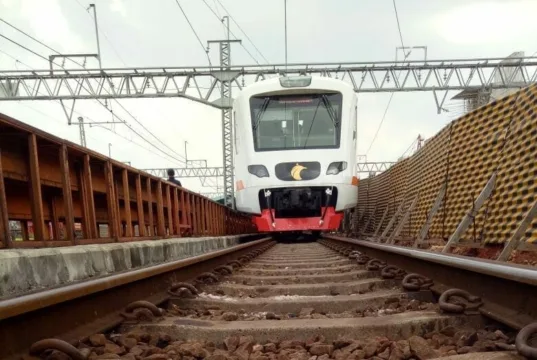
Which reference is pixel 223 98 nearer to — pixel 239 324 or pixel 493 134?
pixel 493 134

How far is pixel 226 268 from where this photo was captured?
5.09 meters

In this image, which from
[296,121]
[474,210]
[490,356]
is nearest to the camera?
[490,356]

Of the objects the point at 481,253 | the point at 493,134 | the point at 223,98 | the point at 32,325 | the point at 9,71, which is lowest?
the point at 481,253

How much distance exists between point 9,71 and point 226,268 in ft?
74.1

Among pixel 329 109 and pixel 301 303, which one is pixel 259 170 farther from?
pixel 301 303

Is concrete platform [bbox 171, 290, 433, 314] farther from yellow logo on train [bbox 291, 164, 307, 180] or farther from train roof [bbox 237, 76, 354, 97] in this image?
train roof [bbox 237, 76, 354, 97]

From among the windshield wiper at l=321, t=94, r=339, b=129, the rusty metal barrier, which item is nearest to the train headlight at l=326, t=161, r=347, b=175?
the windshield wiper at l=321, t=94, r=339, b=129

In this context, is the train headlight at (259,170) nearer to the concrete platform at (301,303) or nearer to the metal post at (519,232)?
the metal post at (519,232)

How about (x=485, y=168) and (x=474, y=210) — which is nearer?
(x=474, y=210)

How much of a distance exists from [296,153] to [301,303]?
795 cm

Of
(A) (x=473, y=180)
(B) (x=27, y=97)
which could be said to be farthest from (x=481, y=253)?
(B) (x=27, y=97)

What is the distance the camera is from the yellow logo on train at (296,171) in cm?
1084

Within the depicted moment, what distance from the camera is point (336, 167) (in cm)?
1095

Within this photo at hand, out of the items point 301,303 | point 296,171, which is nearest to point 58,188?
point 301,303
